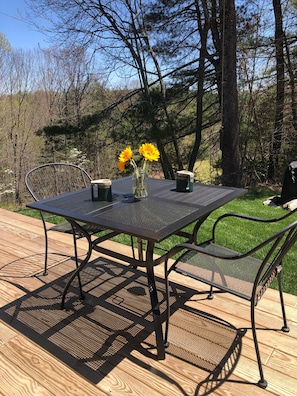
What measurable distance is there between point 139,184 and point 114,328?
79cm

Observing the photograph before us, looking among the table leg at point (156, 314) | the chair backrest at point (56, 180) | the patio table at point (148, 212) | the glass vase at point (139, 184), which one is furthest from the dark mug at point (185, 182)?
the chair backrest at point (56, 180)

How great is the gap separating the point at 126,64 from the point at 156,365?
5893 millimetres

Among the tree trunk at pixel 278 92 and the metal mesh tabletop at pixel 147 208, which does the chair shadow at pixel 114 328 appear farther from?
the tree trunk at pixel 278 92

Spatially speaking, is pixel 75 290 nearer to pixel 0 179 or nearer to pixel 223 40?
pixel 223 40

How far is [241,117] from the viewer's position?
5844mm

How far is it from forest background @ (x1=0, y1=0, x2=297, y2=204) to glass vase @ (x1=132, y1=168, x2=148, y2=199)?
3797mm

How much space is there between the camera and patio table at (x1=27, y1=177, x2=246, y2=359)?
4.05ft

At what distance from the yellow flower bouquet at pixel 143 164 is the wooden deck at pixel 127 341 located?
0.67m

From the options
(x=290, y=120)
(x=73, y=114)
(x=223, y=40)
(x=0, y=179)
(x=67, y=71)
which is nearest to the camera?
(x=223, y=40)

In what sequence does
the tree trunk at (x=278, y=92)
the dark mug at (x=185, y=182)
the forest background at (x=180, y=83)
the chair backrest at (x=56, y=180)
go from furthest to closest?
the tree trunk at (x=278, y=92)
the forest background at (x=180, y=83)
the chair backrest at (x=56, y=180)
the dark mug at (x=185, y=182)

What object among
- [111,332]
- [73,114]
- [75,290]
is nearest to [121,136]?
[73,114]

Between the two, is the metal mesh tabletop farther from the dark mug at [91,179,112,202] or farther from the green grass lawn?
the green grass lawn

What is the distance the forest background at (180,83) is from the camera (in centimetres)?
516

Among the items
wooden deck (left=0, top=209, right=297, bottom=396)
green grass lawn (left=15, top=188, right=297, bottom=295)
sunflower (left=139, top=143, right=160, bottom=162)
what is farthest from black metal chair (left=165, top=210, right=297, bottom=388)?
green grass lawn (left=15, top=188, right=297, bottom=295)
